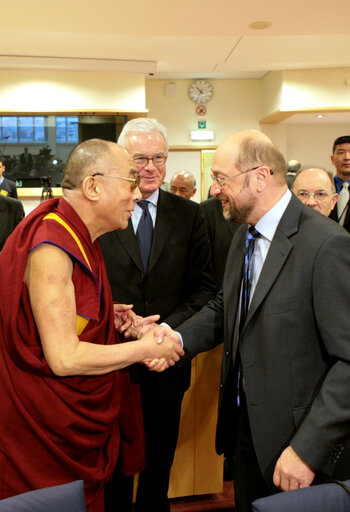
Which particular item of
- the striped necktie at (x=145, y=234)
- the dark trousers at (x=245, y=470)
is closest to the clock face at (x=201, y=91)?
the striped necktie at (x=145, y=234)

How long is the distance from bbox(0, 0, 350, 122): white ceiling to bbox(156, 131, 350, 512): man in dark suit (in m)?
3.36

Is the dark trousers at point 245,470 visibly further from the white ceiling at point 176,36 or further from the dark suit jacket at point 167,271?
the white ceiling at point 176,36

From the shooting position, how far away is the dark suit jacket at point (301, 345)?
129 cm

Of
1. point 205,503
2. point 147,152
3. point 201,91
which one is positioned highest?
point 201,91

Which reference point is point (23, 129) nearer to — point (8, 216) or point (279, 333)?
point (8, 216)

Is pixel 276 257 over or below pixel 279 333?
over

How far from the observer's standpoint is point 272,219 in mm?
1542

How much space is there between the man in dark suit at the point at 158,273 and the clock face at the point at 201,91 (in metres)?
6.83

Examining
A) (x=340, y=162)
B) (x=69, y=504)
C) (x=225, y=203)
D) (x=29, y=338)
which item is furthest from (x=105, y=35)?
(x=69, y=504)

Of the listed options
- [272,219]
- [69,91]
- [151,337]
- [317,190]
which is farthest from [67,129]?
[272,219]

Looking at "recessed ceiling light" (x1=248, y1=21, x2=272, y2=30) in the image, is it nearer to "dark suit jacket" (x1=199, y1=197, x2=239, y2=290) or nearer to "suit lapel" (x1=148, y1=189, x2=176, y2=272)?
"dark suit jacket" (x1=199, y1=197, x2=239, y2=290)

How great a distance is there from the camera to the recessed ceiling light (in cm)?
484

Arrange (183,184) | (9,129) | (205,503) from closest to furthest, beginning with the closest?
(205,503), (183,184), (9,129)

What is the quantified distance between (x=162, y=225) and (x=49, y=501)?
3.94 feet
